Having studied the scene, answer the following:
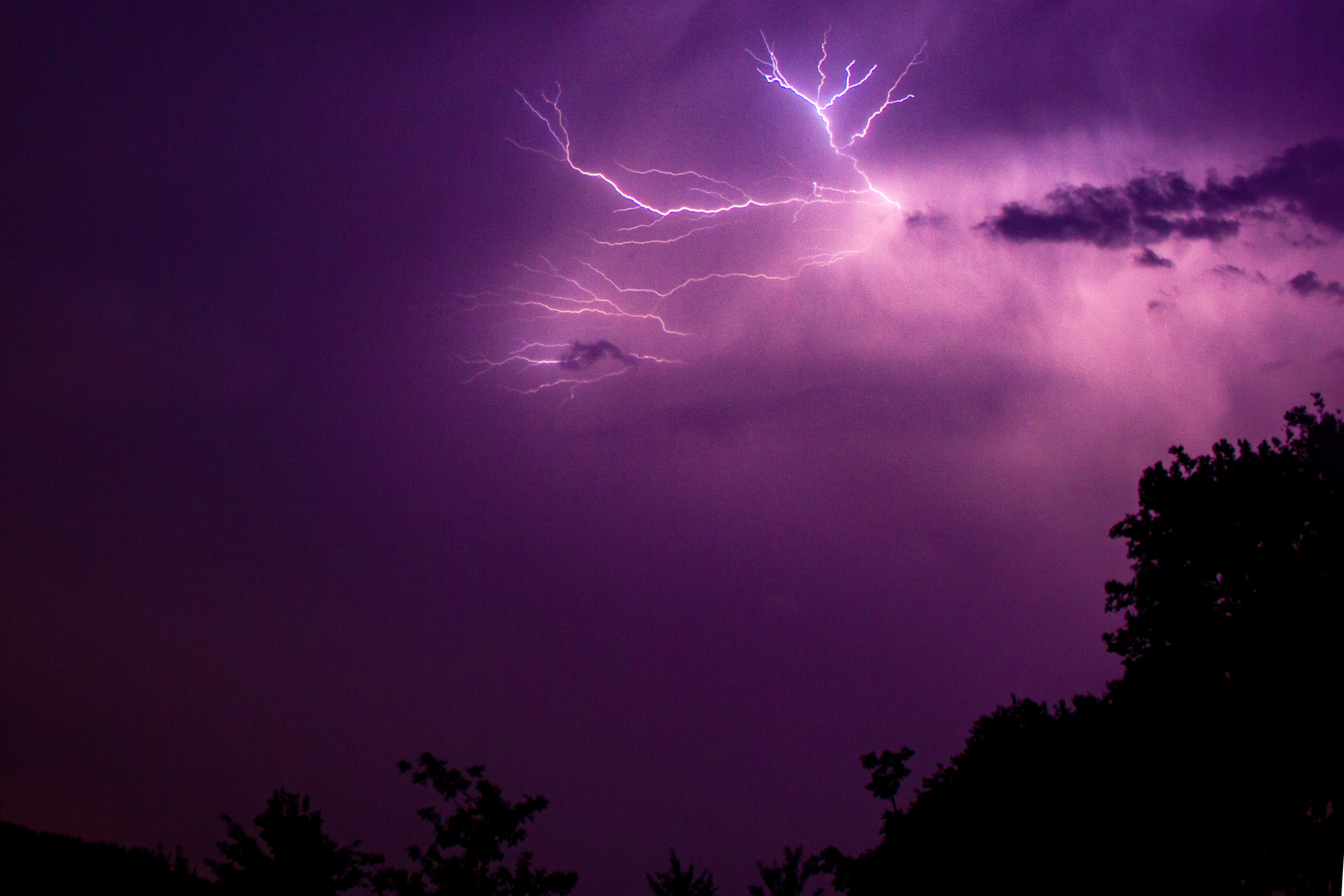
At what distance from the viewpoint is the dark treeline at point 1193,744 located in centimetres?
1420

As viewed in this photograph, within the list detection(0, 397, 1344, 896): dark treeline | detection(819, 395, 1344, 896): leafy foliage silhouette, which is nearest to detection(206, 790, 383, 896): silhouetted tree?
detection(0, 397, 1344, 896): dark treeline

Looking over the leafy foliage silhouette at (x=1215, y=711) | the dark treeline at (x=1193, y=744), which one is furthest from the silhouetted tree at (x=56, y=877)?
the leafy foliage silhouette at (x=1215, y=711)

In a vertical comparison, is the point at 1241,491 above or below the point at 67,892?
above

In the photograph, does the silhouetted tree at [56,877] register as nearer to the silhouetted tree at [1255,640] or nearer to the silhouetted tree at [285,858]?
the silhouetted tree at [285,858]

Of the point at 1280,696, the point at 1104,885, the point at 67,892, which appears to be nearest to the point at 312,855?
the point at 67,892

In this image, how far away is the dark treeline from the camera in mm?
14195

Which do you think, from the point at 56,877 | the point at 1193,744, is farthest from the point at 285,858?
the point at 1193,744

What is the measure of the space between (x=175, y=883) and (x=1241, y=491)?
18805mm

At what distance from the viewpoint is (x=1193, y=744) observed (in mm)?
14680

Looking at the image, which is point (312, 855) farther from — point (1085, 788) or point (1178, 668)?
point (1178, 668)

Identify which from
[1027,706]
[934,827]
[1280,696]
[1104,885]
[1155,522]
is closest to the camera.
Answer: [1280,696]

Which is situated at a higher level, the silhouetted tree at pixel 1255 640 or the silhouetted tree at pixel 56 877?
the silhouetted tree at pixel 1255 640

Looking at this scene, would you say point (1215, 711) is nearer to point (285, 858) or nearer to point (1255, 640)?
point (1255, 640)

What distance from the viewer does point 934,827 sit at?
19250 mm
